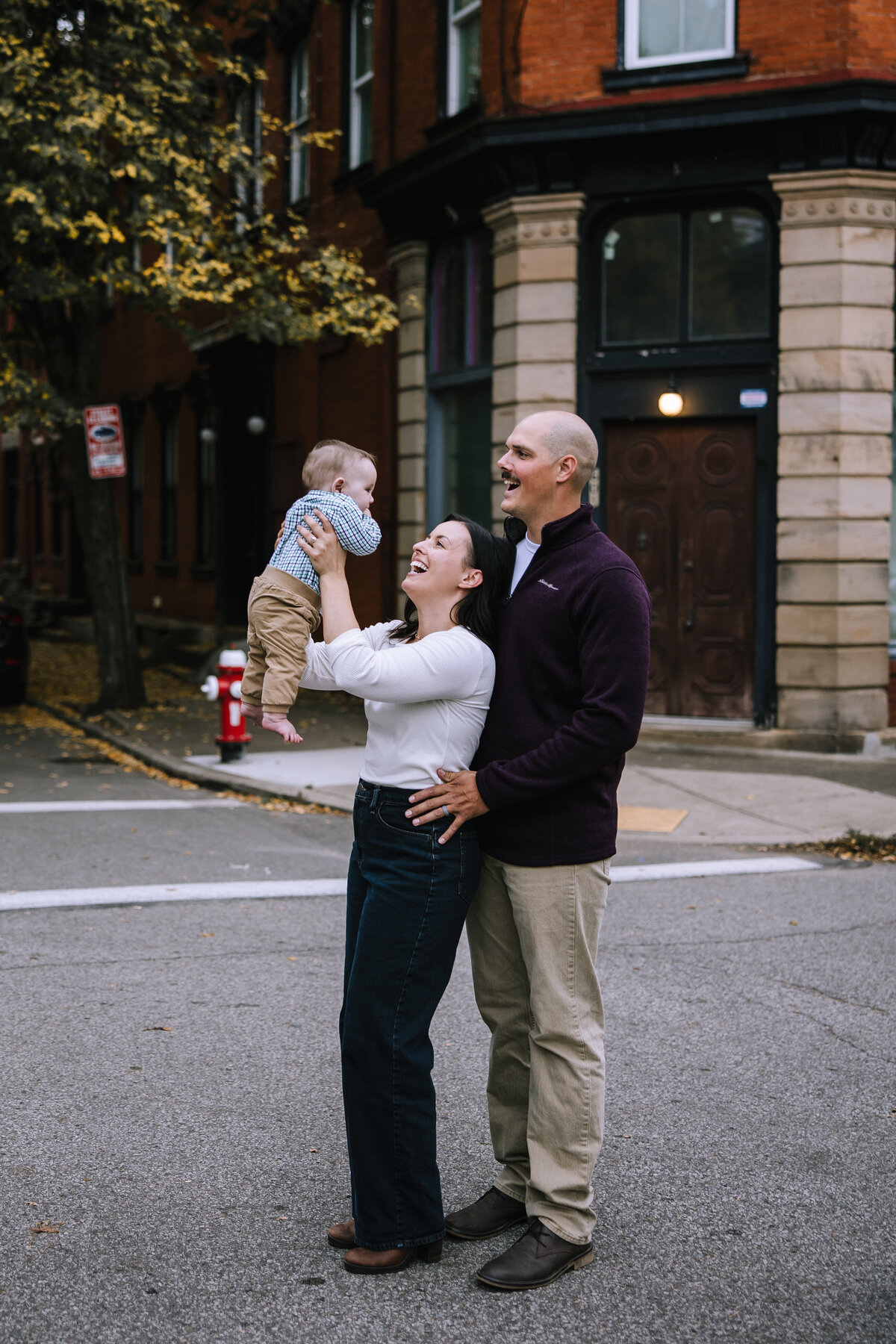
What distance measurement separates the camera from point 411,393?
1537 cm

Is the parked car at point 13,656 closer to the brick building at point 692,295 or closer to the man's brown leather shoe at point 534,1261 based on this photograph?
the brick building at point 692,295

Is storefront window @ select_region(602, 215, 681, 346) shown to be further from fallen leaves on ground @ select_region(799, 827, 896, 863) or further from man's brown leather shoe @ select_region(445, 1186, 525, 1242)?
man's brown leather shoe @ select_region(445, 1186, 525, 1242)

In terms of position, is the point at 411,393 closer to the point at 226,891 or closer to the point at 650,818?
the point at 650,818

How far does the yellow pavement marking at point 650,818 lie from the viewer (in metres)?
9.21

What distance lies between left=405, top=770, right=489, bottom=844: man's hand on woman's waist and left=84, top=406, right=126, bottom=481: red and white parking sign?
456 inches

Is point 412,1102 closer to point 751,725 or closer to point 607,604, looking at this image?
point 607,604

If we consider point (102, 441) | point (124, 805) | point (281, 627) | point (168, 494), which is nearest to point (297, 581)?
point (281, 627)

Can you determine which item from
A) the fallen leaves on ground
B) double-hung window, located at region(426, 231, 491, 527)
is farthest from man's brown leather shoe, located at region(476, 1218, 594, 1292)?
double-hung window, located at region(426, 231, 491, 527)

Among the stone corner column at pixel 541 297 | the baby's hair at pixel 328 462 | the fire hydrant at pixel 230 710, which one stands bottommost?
the fire hydrant at pixel 230 710

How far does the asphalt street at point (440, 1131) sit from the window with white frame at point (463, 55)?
10077mm

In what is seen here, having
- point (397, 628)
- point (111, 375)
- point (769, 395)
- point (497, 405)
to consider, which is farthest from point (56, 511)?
point (397, 628)

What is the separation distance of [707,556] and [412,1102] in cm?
1022

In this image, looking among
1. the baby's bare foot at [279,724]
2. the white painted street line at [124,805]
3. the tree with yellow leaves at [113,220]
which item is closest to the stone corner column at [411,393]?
the tree with yellow leaves at [113,220]

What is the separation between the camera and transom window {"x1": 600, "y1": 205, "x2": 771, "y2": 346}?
1269 centimetres
